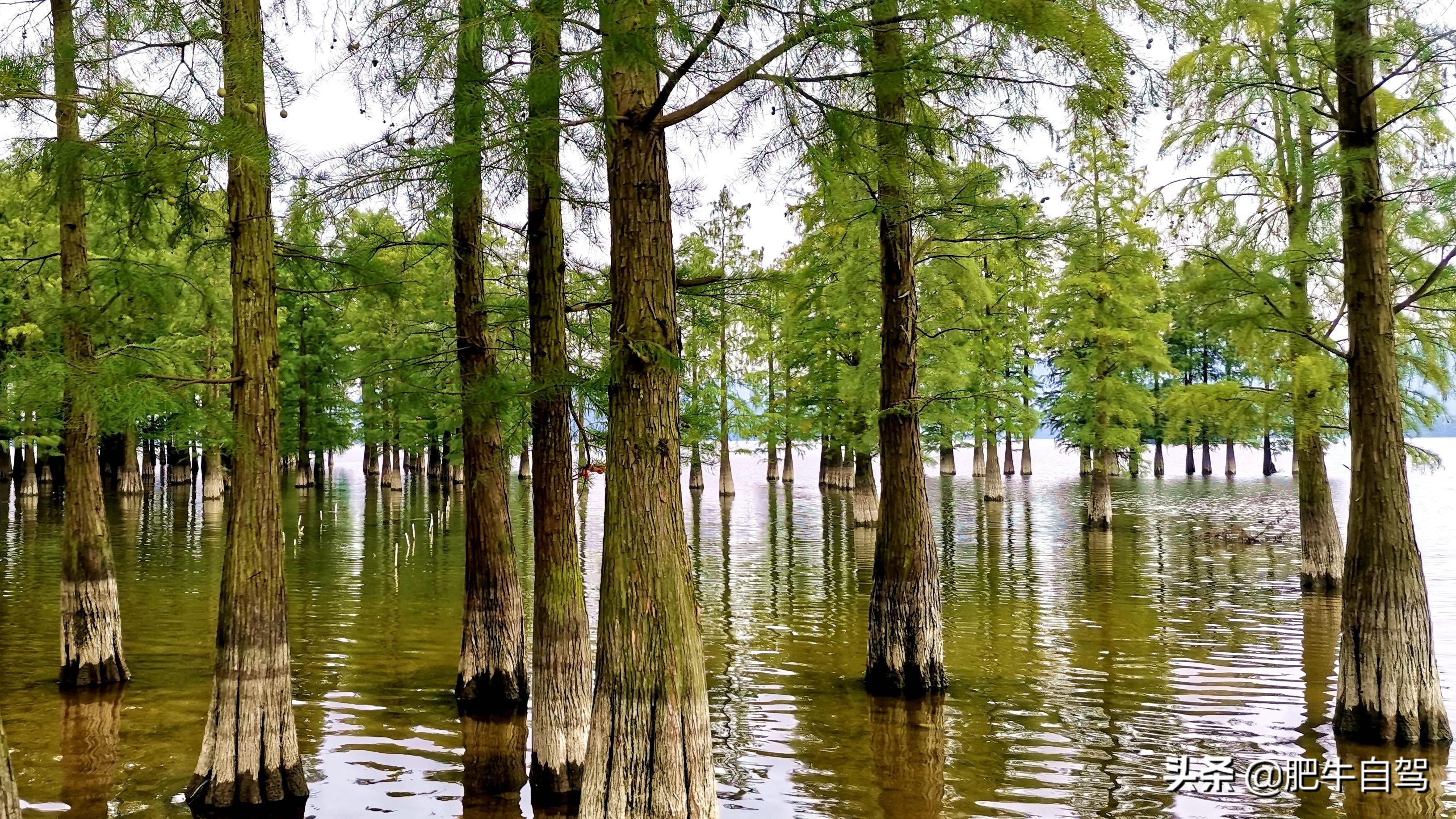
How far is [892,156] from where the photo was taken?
29.5 ft

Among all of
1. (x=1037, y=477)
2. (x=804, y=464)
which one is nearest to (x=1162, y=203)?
(x=1037, y=477)

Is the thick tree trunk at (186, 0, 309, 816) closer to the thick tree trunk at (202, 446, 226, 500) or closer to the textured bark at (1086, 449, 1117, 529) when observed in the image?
the textured bark at (1086, 449, 1117, 529)

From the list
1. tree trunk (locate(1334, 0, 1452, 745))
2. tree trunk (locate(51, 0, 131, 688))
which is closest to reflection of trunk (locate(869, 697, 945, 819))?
tree trunk (locate(1334, 0, 1452, 745))

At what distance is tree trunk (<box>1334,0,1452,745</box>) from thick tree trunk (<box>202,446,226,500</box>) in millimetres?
37234

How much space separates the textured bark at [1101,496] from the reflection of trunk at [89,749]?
2691cm

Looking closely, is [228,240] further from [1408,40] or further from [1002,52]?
[1408,40]

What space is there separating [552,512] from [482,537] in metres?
2.02

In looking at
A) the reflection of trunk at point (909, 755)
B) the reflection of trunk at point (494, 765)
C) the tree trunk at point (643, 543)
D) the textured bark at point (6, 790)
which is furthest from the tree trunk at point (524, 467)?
the textured bark at point (6, 790)

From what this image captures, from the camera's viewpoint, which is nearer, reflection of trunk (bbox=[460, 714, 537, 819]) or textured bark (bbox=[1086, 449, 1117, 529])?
reflection of trunk (bbox=[460, 714, 537, 819])

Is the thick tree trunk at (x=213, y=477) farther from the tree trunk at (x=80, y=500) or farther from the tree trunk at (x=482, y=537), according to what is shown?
the tree trunk at (x=482, y=537)

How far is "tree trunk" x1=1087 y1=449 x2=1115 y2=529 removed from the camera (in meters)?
30.0

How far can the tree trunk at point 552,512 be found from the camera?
8219 mm

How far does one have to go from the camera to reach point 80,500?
35.2ft

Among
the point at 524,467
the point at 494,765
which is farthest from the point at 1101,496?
the point at 524,467
